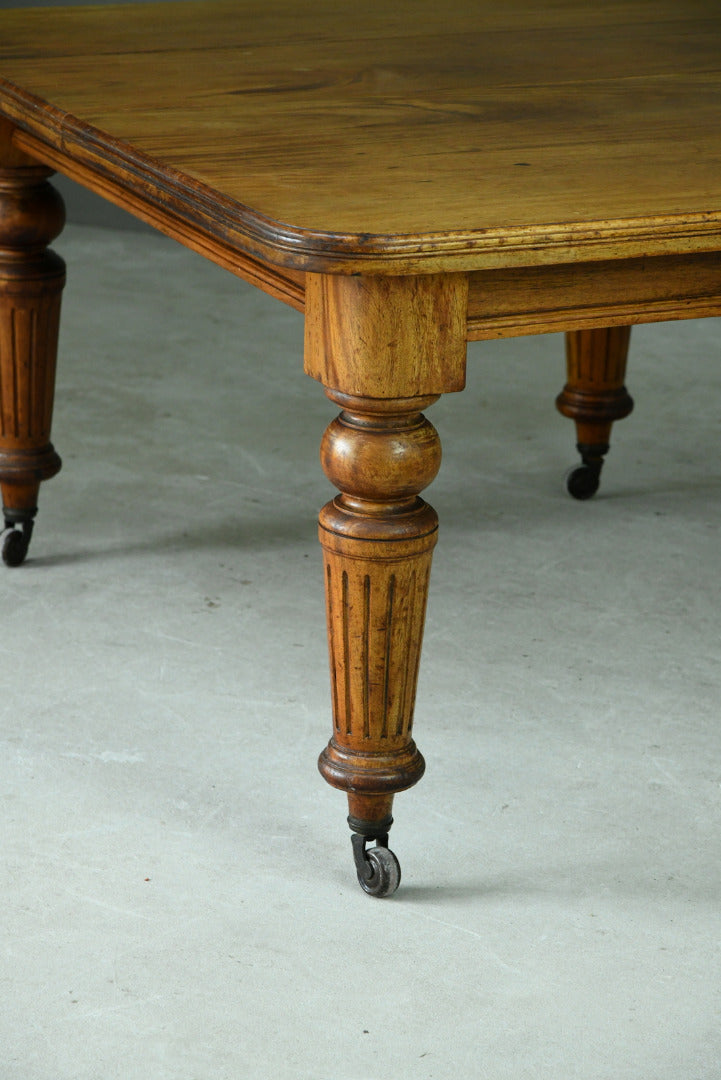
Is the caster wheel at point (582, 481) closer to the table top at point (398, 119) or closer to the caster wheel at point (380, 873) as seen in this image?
the table top at point (398, 119)

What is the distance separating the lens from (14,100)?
5.27 feet

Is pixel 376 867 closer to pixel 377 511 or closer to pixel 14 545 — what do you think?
pixel 377 511

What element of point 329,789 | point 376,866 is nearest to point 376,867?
point 376,866

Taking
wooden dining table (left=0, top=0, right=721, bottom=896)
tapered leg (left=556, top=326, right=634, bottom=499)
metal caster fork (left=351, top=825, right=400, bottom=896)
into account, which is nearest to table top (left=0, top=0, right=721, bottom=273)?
wooden dining table (left=0, top=0, right=721, bottom=896)

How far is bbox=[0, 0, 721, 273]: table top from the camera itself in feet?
3.64

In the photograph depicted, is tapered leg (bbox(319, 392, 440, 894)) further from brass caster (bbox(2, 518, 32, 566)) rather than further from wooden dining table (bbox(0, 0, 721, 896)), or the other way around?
brass caster (bbox(2, 518, 32, 566))

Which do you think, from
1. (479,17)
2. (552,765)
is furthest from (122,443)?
(552,765)

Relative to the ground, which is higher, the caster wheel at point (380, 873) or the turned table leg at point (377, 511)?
the turned table leg at point (377, 511)

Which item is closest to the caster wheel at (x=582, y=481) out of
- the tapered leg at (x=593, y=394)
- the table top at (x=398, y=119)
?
the tapered leg at (x=593, y=394)

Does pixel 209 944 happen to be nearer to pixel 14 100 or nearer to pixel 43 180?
pixel 14 100

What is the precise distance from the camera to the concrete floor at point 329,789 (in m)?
1.18

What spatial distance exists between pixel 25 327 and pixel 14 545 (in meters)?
Answer: 0.28

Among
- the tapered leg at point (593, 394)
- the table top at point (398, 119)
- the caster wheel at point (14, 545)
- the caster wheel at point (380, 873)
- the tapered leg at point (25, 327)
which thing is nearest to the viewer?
the table top at point (398, 119)

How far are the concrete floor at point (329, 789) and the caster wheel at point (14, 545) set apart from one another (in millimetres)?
28
